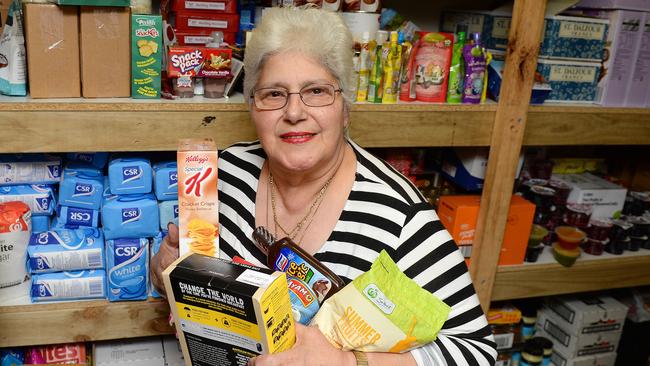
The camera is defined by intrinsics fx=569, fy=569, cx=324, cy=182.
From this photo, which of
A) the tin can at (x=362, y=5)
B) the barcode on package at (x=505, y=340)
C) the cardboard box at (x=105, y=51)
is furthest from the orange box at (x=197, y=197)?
the barcode on package at (x=505, y=340)

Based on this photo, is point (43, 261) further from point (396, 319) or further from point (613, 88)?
point (613, 88)

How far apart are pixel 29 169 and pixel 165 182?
0.40m

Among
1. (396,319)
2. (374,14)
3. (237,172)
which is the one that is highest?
(374,14)

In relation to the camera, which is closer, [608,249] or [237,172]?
[237,172]

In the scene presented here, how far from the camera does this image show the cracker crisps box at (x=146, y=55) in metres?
1.54

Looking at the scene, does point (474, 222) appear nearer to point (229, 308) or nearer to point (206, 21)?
point (206, 21)

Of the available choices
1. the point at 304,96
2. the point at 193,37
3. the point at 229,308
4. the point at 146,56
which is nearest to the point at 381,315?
the point at 229,308

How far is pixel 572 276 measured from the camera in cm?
218

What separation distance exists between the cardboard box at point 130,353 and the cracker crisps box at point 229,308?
85cm

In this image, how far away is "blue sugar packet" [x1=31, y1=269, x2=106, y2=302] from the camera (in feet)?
5.36

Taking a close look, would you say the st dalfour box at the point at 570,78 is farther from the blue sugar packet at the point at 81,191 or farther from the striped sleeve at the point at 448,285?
the blue sugar packet at the point at 81,191

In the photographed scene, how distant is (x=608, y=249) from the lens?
90.1 inches

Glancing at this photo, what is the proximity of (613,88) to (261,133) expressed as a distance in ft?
4.61

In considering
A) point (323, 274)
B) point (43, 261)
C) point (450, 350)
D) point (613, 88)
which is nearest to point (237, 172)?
point (323, 274)
